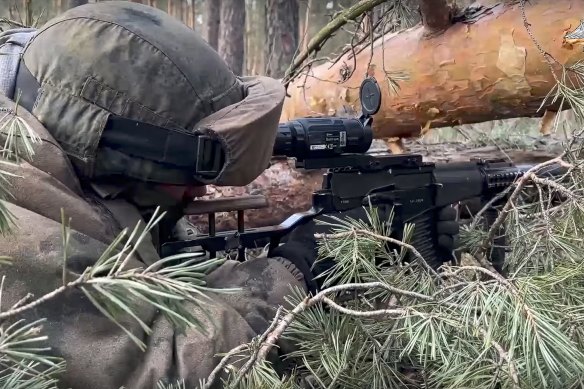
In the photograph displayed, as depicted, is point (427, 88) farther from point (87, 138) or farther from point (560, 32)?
point (87, 138)

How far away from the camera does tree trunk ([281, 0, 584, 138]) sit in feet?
8.19

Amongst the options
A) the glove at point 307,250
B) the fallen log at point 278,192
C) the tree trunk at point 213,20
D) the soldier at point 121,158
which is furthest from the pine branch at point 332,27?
the tree trunk at point 213,20

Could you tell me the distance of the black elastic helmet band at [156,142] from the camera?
1537 mm

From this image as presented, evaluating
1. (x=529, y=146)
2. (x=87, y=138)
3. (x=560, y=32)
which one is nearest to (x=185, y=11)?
(x=529, y=146)

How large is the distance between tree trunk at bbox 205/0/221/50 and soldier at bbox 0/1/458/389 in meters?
7.65

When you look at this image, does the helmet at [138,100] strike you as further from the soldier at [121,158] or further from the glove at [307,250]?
the glove at [307,250]

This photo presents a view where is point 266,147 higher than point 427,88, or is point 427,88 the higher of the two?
point 427,88

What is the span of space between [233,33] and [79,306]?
7551 millimetres

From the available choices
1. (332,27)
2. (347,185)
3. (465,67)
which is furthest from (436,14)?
(347,185)

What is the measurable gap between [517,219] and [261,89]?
67 cm

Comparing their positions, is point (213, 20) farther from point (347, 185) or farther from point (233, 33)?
point (347, 185)

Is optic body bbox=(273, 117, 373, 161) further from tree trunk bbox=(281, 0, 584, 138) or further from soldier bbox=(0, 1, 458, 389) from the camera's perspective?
tree trunk bbox=(281, 0, 584, 138)

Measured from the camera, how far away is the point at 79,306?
52.3 inches

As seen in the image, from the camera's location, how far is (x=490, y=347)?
3.71ft
